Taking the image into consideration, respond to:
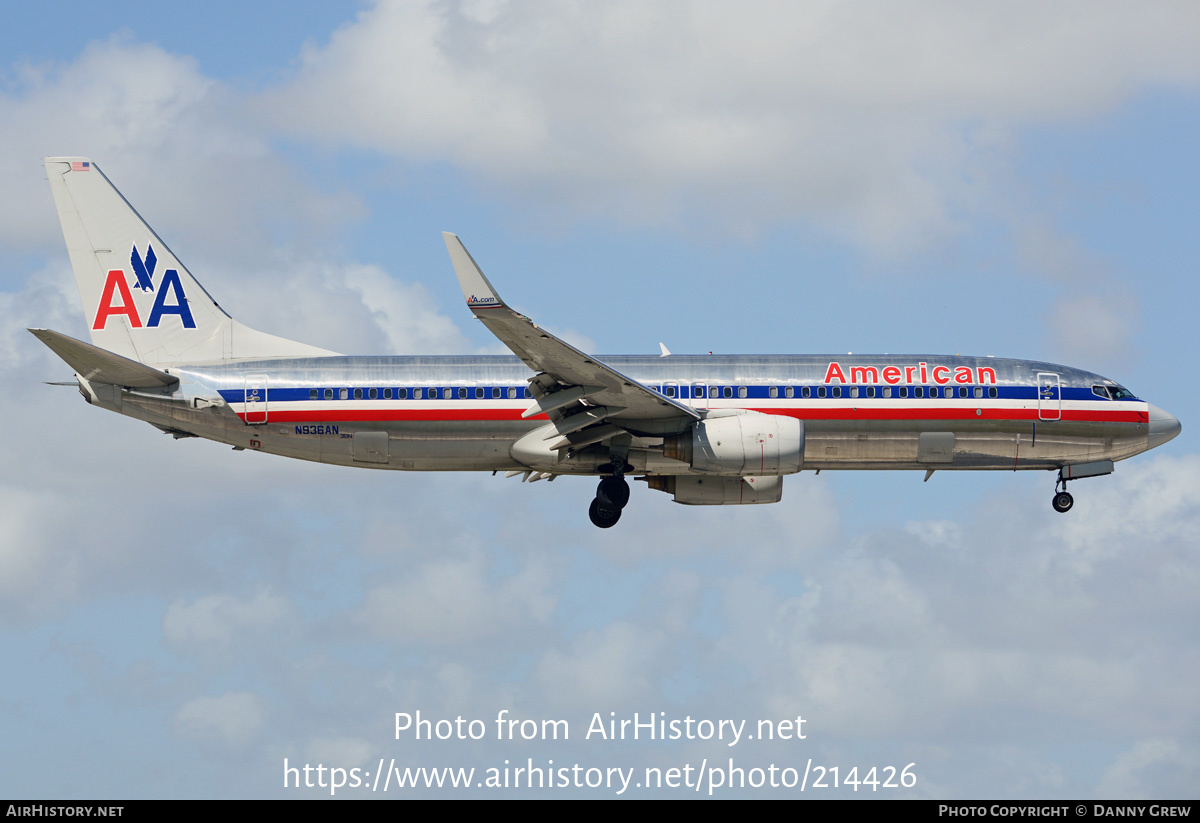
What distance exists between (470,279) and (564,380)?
599 cm

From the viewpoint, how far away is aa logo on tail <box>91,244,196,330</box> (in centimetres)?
4650

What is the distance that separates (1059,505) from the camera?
1812 inches

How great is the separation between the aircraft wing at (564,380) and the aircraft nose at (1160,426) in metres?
15.4

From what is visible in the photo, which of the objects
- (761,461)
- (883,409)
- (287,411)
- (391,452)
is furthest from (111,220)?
(883,409)

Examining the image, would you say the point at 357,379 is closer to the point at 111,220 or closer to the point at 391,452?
the point at 391,452

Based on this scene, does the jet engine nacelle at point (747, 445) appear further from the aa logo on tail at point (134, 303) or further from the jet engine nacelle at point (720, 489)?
the aa logo on tail at point (134, 303)

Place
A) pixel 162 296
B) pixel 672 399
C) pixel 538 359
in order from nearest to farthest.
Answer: pixel 538 359
pixel 672 399
pixel 162 296

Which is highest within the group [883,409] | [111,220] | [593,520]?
[111,220]

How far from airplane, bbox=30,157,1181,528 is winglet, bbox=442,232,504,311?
18.4ft

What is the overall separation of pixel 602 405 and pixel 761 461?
194 inches

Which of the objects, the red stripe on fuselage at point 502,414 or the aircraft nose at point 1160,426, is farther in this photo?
the aircraft nose at point 1160,426

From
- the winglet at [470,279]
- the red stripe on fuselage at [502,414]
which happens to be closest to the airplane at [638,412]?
the red stripe on fuselage at [502,414]

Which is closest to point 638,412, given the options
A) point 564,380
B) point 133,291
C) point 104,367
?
Answer: point 564,380

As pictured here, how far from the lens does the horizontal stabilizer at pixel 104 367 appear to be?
132ft
